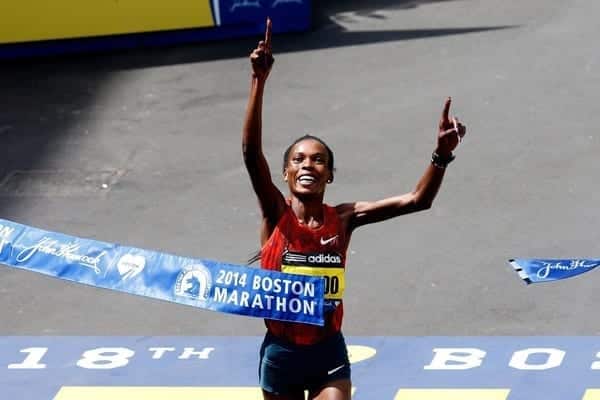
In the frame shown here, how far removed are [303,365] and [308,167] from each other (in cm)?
112

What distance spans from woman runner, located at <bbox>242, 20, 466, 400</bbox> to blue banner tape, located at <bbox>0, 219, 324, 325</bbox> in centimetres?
12

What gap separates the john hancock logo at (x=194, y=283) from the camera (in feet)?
28.1

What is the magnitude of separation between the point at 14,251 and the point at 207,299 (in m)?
1.53

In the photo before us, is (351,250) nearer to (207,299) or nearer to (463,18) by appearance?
(207,299)

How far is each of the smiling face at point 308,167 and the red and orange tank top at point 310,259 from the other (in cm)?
20

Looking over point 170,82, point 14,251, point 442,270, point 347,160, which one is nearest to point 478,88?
point 347,160

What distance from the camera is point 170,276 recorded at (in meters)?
8.68

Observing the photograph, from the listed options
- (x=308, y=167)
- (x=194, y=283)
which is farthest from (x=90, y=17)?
(x=308, y=167)

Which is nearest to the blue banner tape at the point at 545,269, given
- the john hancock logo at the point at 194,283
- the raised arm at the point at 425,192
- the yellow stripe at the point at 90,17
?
the raised arm at the point at 425,192

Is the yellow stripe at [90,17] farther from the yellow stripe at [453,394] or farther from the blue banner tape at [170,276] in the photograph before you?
the blue banner tape at [170,276]

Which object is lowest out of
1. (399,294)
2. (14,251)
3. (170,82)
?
(399,294)

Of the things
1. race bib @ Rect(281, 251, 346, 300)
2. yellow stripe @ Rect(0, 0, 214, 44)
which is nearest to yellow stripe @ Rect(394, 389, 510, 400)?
race bib @ Rect(281, 251, 346, 300)

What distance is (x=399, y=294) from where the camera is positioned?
13.0 m

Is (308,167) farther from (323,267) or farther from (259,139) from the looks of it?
(323,267)
